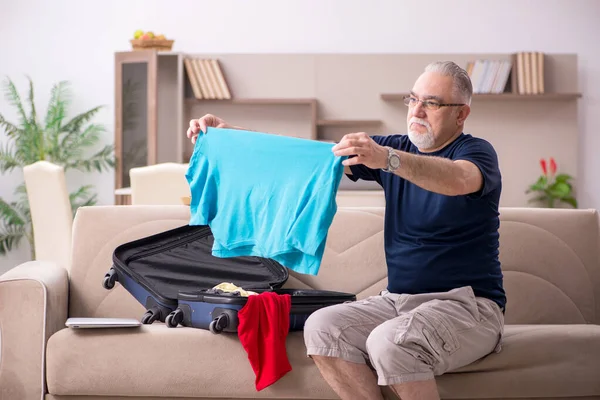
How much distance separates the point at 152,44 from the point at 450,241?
5.00 metres

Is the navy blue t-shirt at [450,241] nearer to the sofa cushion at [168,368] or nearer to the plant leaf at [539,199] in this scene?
the sofa cushion at [168,368]

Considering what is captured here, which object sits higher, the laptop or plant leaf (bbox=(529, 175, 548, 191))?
plant leaf (bbox=(529, 175, 548, 191))

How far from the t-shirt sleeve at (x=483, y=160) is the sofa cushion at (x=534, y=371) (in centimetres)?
53

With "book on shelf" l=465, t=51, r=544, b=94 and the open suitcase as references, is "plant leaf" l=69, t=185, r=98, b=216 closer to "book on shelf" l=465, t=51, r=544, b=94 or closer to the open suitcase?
"book on shelf" l=465, t=51, r=544, b=94

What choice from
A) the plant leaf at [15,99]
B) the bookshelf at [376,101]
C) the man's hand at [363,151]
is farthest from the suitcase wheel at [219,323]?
the plant leaf at [15,99]

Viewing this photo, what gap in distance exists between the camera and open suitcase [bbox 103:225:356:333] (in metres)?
2.65

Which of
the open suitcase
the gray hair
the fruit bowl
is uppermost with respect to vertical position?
the fruit bowl

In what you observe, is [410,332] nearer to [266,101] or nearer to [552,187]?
[266,101]

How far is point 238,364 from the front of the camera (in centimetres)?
252

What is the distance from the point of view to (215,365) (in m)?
2.52

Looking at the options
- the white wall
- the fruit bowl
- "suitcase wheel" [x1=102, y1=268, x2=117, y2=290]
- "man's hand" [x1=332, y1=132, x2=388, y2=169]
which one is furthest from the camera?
the white wall

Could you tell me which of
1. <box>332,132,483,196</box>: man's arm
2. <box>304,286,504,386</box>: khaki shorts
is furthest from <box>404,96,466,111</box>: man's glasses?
<box>304,286,504,386</box>: khaki shorts

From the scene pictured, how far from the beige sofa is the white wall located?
14.8 ft

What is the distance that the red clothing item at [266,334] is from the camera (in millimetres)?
2467
